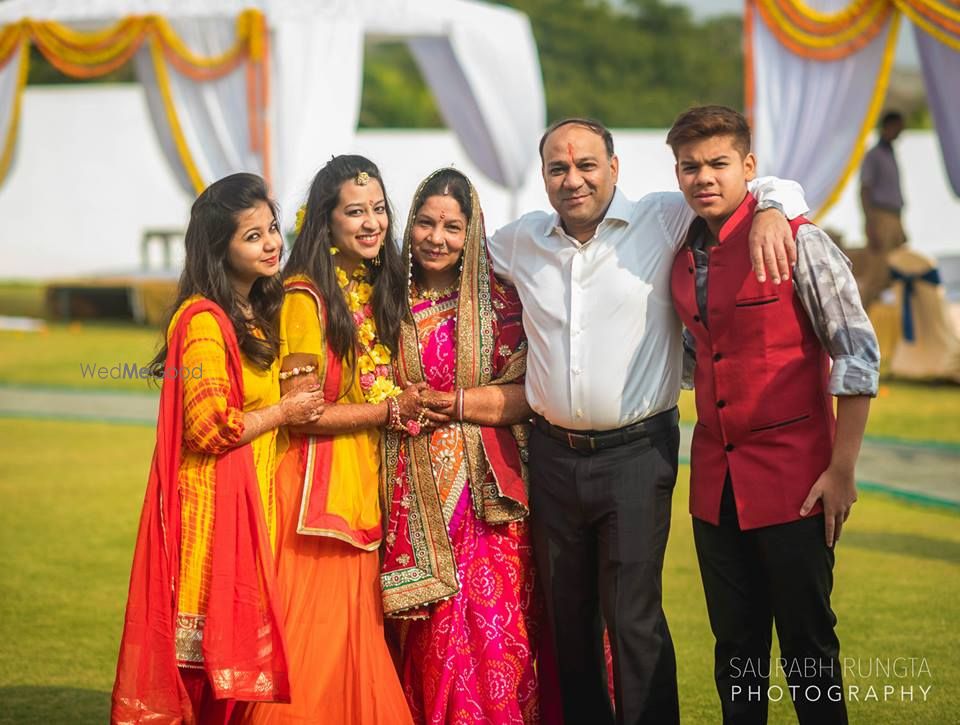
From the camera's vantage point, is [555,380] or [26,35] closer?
[555,380]

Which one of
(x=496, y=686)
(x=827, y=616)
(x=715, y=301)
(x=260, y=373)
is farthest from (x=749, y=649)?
(x=260, y=373)

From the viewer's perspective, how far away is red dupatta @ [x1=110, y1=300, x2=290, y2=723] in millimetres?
3152

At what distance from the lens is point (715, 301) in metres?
3.10

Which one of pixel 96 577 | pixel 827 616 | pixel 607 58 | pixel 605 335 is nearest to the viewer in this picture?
pixel 827 616

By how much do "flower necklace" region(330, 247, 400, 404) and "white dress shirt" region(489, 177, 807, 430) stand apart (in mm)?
403

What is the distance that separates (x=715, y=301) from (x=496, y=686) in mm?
1183

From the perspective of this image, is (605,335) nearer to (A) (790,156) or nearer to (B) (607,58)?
(A) (790,156)

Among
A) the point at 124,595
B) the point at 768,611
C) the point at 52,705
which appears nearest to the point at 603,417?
the point at 768,611

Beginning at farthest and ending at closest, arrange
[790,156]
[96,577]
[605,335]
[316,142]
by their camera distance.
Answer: [316,142] → [790,156] → [96,577] → [605,335]

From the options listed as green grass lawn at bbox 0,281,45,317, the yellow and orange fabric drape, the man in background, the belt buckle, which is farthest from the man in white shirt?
green grass lawn at bbox 0,281,45,317

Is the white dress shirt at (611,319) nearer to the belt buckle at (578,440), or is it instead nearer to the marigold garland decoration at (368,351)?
the belt buckle at (578,440)

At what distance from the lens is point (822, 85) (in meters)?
10.8

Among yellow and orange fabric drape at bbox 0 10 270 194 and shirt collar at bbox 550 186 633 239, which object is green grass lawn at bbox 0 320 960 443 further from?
shirt collar at bbox 550 186 633 239

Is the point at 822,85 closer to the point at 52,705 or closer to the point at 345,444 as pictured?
the point at 345,444
